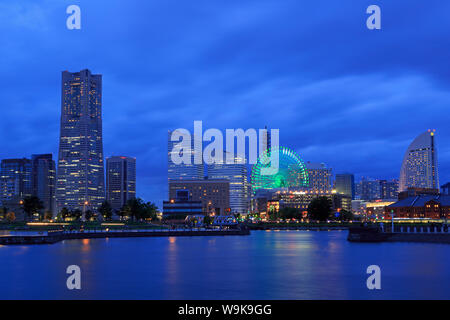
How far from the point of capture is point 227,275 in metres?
70.0

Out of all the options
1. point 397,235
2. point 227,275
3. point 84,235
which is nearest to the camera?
point 227,275

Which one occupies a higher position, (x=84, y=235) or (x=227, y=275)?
(x=227, y=275)

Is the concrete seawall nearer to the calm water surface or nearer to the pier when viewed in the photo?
the calm water surface

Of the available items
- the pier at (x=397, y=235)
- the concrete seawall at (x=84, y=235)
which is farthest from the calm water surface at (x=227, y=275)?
the concrete seawall at (x=84, y=235)

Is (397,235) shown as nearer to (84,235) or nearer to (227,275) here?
(227,275)

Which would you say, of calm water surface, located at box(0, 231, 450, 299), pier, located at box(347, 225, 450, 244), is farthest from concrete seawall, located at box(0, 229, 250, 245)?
pier, located at box(347, 225, 450, 244)

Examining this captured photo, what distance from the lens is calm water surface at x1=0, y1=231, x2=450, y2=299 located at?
5416 cm

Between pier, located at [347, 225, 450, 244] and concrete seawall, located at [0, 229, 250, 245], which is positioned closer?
pier, located at [347, 225, 450, 244]

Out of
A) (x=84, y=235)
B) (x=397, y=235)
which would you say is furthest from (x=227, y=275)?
(x=84, y=235)

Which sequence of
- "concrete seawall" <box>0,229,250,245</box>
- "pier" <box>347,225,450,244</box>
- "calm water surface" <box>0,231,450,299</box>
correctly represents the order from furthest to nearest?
1. "concrete seawall" <box>0,229,250,245</box>
2. "pier" <box>347,225,450,244</box>
3. "calm water surface" <box>0,231,450,299</box>

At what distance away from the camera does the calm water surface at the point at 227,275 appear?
54156 mm

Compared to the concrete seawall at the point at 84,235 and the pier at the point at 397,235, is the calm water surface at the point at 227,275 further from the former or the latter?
the concrete seawall at the point at 84,235
